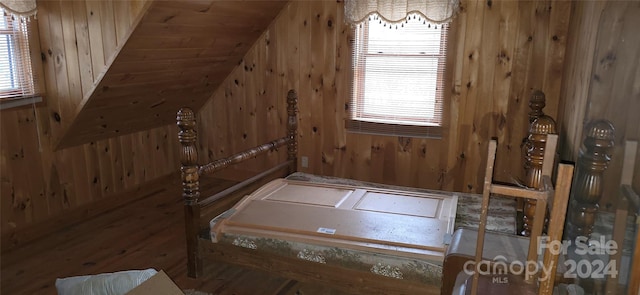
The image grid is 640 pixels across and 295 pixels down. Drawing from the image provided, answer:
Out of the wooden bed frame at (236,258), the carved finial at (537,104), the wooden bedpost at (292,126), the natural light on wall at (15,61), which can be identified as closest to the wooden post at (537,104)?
the carved finial at (537,104)

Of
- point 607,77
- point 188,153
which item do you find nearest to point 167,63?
point 188,153

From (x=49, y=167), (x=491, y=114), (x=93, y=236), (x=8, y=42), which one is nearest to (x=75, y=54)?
(x=8, y=42)

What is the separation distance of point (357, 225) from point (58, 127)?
2.43m

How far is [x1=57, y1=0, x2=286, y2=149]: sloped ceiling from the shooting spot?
3012 mm

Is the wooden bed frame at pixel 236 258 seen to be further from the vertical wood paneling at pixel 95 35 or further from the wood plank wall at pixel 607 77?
the wood plank wall at pixel 607 77

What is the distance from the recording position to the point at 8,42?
10.0ft

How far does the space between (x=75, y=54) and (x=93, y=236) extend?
1376 millimetres

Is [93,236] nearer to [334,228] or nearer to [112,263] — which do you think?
[112,263]

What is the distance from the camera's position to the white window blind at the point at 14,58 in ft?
9.93

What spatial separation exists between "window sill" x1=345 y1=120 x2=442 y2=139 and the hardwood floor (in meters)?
1.66

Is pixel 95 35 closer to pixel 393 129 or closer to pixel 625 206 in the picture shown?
pixel 393 129

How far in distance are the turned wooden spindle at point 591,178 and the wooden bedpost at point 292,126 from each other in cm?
233

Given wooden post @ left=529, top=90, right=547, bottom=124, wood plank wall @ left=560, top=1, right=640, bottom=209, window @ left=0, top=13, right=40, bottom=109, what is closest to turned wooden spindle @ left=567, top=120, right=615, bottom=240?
wood plank wall @ left=560, top=1, right=640, bottom=209

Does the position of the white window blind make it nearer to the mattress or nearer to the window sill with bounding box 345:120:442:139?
the mattress
